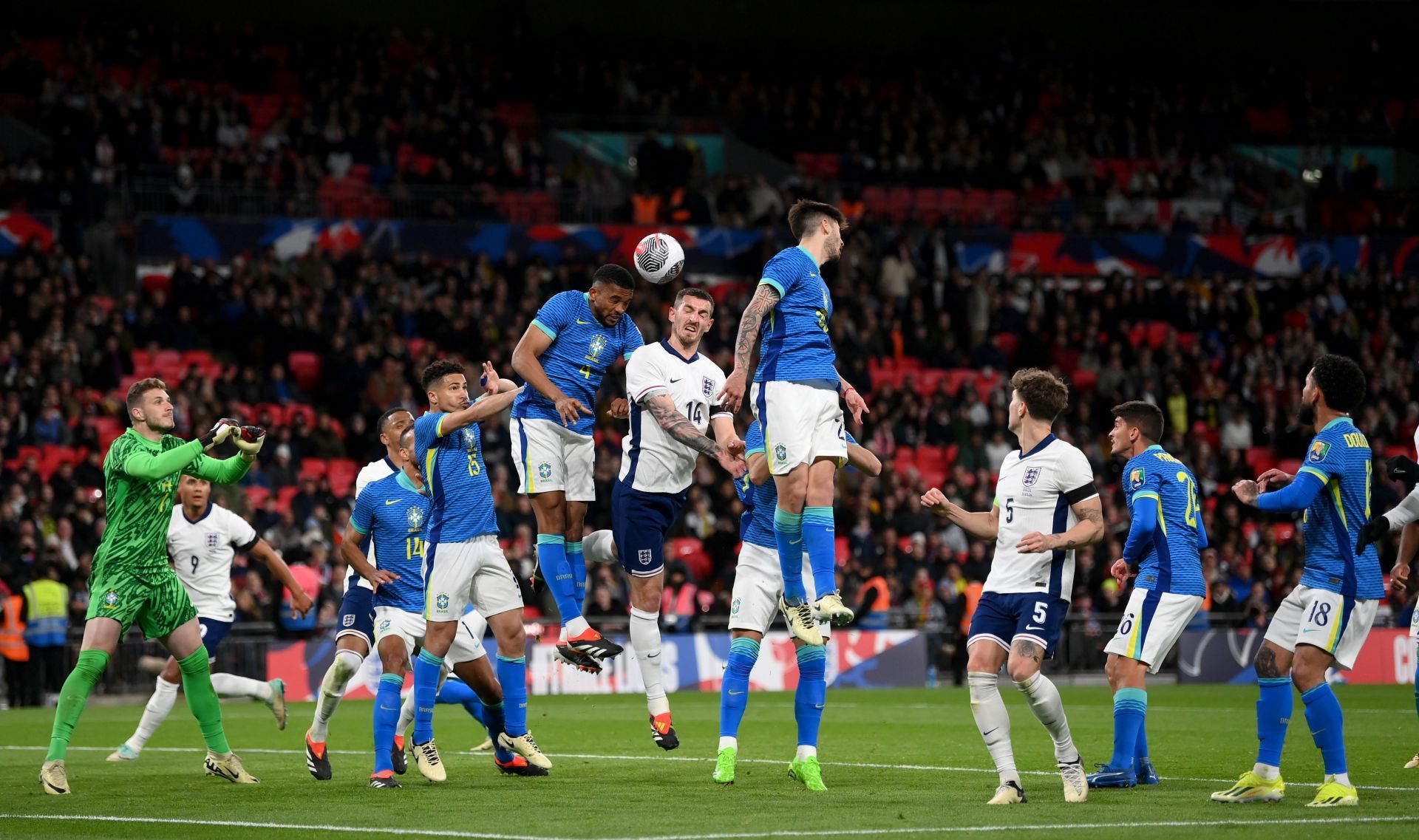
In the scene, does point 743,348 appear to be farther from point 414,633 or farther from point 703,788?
point 414,633

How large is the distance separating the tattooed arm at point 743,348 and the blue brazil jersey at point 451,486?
1998 mm

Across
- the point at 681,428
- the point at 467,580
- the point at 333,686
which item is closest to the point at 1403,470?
the point at 681,428

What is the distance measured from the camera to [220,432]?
410 inches

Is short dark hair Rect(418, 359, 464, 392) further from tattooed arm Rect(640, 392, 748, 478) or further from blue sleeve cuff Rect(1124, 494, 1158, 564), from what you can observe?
blue sleeve cuff Rect(1124, 494, 1158, 564)

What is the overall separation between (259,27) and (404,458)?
26.1 metres

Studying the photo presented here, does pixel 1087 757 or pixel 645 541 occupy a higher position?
pixel 645 541

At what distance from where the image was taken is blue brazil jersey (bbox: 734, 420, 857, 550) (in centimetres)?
1096

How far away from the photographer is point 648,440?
461 inches

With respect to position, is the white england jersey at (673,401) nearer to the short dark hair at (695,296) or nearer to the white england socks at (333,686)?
the short dark hair at (695,296)

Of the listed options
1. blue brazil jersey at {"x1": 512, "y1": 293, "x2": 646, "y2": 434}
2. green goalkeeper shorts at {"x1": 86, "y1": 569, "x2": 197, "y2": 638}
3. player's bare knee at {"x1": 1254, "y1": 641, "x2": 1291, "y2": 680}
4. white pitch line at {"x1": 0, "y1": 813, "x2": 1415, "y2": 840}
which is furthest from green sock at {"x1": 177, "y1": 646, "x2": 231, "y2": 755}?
player's bare knee at {"x1": 1254, "y1": 641, "x2": 1291, "y2": 680}

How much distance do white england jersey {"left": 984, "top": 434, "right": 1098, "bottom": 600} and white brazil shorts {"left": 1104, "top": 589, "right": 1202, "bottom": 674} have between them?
95 centimetres

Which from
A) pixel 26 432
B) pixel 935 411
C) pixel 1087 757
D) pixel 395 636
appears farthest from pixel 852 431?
pixel 395 636

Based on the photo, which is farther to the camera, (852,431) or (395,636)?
(852,431)

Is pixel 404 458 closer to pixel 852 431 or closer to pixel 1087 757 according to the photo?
pixel 1087 757
